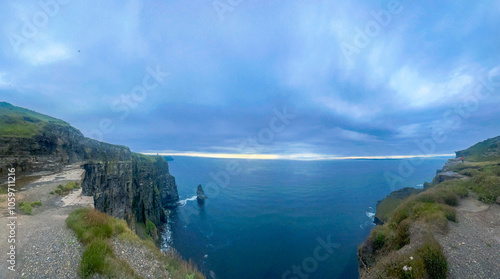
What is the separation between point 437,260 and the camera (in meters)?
7.67

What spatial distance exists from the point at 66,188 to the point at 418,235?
26.6 meters

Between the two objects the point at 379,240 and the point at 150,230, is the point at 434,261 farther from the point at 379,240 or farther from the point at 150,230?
the point at 150,230

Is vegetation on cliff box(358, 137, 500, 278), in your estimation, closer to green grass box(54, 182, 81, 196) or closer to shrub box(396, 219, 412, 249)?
shrub box(396, 219, 412, 249)

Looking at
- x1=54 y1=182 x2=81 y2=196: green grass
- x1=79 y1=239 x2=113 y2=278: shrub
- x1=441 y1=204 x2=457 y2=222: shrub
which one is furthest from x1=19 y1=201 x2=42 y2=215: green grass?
x1=441 y1=204 x2=457 y2=222: shrub

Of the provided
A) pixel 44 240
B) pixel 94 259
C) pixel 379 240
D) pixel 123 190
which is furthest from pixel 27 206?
pixel 123 190

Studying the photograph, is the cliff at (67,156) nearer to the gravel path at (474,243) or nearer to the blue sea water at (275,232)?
the blue sea water at (275,232)

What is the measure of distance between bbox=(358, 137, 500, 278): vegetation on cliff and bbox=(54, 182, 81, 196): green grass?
75.3 ft

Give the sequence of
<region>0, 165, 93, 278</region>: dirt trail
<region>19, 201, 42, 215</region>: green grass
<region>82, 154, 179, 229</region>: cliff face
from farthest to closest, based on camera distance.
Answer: <region>82, 154, 179, 229</region>: cliff face
<region>19, 201, 42, 215</region>: green grass
<region>0, 165, 93, 278</region>: dirt trail

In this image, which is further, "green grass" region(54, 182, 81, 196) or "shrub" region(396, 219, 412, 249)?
"green grass" region(54, 182, 81, 196)

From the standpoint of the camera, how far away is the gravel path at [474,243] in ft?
24.6

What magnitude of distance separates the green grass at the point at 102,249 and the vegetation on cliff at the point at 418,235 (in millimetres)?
9930

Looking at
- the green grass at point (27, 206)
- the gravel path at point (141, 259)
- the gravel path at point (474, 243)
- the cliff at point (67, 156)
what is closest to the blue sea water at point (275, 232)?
the cliff at point (67, 156)

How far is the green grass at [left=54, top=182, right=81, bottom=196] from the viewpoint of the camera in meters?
13.8

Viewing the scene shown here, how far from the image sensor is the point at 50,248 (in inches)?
280
